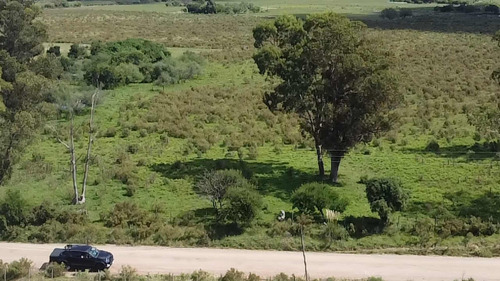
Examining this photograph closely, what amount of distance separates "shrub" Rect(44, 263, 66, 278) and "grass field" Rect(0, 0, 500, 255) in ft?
14.0

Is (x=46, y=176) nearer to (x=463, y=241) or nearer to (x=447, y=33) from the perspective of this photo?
(x=463, y=241)

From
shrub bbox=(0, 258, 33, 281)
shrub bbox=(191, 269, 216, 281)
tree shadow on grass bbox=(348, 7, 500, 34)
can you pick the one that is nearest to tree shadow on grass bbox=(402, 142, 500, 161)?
shrub bbox=(191, 269, 216, 281)

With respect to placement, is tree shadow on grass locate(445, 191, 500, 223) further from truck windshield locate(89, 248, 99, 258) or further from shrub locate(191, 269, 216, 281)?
truck windshield locate(89, 248, 99, 258)

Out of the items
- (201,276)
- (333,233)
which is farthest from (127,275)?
(333,233)

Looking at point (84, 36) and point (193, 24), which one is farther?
point (193, 24)

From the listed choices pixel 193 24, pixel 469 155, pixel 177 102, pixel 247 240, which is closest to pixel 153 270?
pixel 247 240

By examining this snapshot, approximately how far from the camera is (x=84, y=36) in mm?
109688

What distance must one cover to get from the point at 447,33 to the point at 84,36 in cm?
6422

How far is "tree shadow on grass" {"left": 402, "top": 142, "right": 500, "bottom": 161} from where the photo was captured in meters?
41.1

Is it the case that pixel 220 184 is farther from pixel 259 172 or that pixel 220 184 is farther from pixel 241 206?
pixel 259 172

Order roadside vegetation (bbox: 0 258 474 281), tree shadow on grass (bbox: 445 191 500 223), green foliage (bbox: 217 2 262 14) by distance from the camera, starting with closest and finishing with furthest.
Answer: roadside vegetation (bbox: 0 258 474 281), tree shadow on grass (bbox: 445 191 500 223), green foliage (bbox: 217 2 262 14)

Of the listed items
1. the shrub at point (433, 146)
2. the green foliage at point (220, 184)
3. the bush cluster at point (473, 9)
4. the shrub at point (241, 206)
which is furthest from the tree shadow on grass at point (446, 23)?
the shrub at point (241, 206)

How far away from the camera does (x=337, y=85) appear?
36.5m

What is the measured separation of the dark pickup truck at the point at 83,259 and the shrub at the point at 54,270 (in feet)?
1.56
